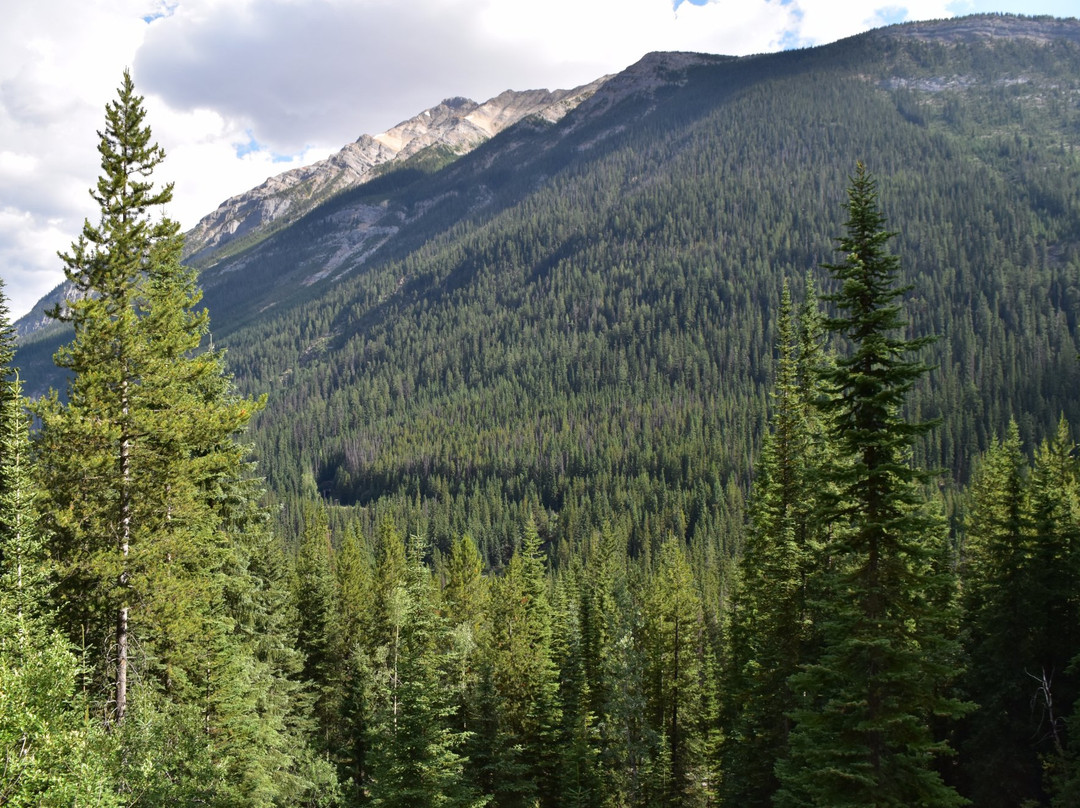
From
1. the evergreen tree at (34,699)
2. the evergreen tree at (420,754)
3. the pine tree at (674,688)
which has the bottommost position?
the pine tree at (674,688)

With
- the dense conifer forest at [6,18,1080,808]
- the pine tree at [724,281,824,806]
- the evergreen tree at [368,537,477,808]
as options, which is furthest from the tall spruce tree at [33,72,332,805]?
the pine tree at [724,281,824,806]

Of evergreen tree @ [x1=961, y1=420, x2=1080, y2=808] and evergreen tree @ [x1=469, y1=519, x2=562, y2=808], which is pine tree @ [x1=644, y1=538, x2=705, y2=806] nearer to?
evergreen tree @ [x1=469, y1=519, x2=562, y2=808]

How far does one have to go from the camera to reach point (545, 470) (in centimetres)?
17250

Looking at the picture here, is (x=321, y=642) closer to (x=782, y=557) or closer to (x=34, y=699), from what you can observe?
(x=782, y=557)

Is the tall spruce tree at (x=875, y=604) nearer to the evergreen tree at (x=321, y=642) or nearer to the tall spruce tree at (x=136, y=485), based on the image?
the tall spruce tree at (x=136, y=485)

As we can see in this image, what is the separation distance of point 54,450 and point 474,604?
1344 inches

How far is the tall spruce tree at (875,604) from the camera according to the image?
13.3 meters

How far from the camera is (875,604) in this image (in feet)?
45.6

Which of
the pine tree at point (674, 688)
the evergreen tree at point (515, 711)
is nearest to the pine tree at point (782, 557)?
the pine tree at point (674, 688)

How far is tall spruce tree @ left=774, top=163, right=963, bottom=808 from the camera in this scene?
43.6ft

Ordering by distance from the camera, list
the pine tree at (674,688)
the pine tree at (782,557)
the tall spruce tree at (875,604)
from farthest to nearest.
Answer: the pine tree at (674,688)
the pine tree at (782,557)
the tall spruce tree at (875,604)

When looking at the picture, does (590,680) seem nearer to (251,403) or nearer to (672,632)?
(672,632)

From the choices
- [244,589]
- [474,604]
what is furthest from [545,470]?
[244,589]

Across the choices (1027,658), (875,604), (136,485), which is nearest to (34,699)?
(136,485)
